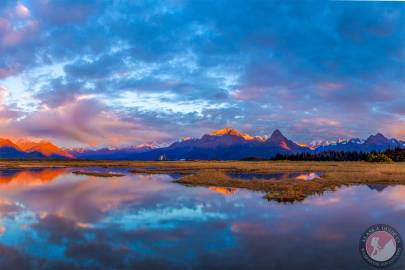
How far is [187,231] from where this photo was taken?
20.6 m

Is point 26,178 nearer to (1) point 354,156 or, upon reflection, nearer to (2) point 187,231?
(2) point 187,231

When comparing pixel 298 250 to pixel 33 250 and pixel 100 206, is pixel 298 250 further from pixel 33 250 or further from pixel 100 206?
pixel 100 206

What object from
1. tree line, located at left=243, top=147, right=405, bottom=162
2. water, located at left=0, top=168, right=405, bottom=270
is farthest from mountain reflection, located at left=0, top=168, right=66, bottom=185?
tree line, located at left=243, top=147, right=405, bottom=162

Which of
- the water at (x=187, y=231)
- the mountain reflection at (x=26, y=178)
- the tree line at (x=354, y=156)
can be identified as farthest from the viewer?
the tree line at (x=354, y=156)

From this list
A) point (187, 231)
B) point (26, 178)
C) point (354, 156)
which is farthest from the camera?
point (354, 156)

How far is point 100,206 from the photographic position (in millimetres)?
29438

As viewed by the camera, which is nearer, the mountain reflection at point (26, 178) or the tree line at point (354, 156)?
the mountain reflection at point (26, 178)

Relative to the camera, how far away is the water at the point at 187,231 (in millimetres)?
15305

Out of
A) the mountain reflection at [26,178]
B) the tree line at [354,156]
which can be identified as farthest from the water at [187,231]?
the tree line at [354,156]

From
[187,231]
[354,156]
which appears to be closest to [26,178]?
[187,231]

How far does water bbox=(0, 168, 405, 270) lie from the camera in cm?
1530

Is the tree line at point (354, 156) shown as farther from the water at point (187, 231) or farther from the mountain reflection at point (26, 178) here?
the water at point (187, 231)

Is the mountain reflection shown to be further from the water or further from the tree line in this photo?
the tree line

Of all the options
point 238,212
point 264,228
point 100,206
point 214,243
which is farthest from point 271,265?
point 100,206
